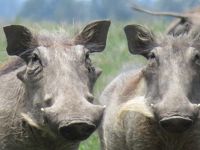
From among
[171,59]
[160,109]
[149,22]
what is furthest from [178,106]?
[149,22]

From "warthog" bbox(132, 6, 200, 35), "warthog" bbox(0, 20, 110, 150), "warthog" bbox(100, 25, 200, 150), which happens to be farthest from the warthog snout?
"warthog" bbox(132, 6, 200, 35)

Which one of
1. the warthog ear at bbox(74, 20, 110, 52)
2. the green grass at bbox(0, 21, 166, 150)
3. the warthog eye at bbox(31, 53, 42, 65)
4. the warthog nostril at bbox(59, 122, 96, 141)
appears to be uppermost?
the warthog ear at bbox(74, 20, 110, 52)

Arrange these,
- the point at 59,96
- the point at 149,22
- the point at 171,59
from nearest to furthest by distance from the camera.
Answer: the point at 59,96 → the point at 171,59 → the point at 149,22

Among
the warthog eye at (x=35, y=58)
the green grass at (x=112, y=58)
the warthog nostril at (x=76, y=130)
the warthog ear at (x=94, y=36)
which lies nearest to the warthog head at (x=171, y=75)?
the warthog ear at (x=94, y=36)

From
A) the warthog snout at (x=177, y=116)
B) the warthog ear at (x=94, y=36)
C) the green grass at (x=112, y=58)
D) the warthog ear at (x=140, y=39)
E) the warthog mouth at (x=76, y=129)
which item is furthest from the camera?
the green grass at (x=112, y=58)

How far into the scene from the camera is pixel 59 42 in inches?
234

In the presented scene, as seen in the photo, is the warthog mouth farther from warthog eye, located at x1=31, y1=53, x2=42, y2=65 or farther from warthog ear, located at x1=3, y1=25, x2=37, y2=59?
warthog ear, located at x1=3, y1=25, x2=37, y2=59

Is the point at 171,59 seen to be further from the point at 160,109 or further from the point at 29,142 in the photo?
the point at 29,142

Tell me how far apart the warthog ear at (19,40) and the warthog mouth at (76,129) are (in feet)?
2.81

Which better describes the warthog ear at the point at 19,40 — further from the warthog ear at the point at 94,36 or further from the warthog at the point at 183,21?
the warthog at the point at 183,21

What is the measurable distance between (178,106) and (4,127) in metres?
1.20

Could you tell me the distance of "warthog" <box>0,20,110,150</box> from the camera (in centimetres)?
527

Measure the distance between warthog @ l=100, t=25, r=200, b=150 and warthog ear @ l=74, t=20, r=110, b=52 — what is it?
410mm

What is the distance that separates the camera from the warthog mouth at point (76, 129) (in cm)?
517
